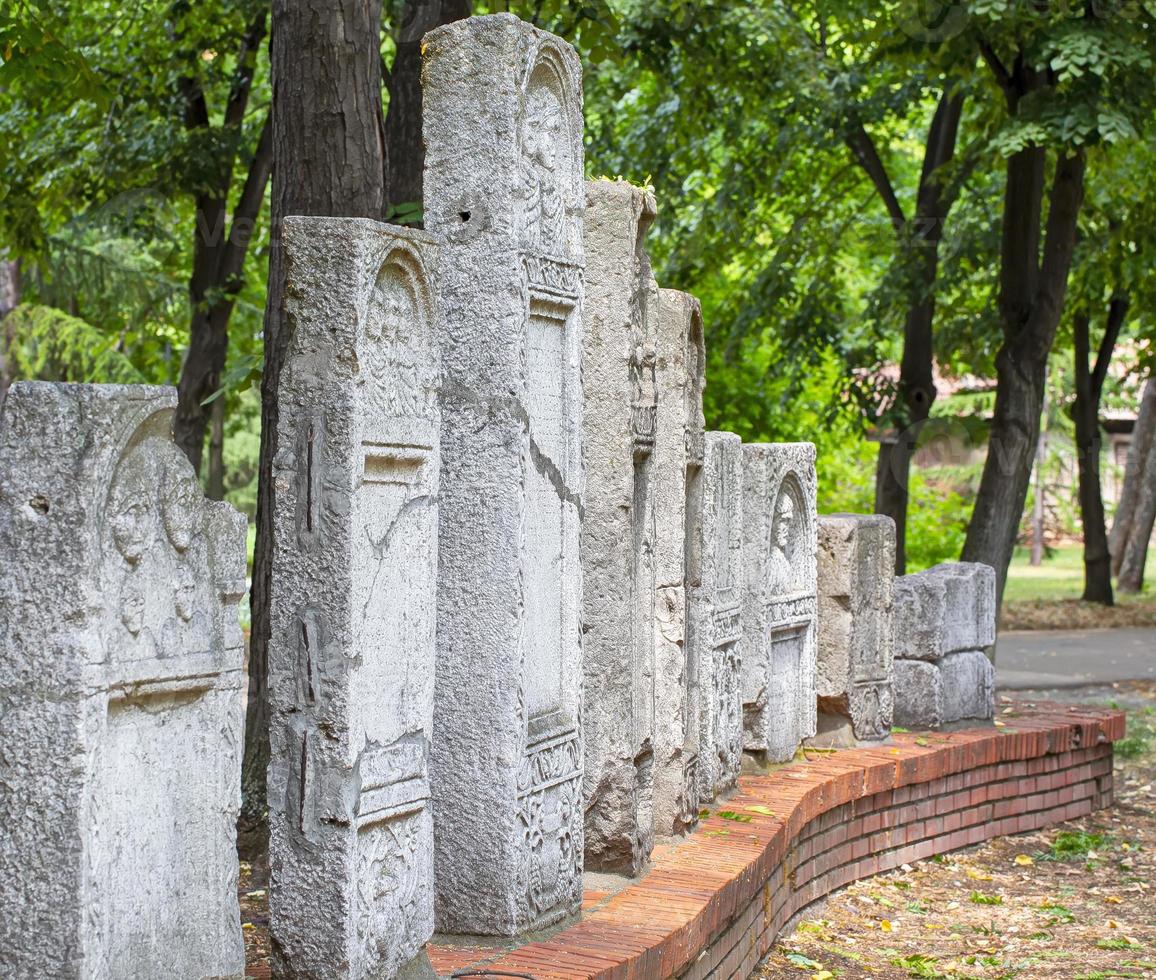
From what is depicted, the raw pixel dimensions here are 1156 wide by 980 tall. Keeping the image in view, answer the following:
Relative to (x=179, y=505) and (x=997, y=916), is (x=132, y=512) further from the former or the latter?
(x=997, y=916)

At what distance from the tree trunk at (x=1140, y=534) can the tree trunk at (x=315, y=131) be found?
19.6 m

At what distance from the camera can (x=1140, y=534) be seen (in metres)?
24.1

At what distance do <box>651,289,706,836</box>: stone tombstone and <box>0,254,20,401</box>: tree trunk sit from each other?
13.3m

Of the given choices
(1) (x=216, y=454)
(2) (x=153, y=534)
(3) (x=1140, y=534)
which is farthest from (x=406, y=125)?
(3) (x=1140, y=534)

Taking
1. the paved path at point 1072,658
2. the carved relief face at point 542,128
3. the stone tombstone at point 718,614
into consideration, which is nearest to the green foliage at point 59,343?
the paved path at point 1072,658

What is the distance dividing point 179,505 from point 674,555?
8.23 ft

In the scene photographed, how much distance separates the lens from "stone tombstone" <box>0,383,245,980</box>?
3.03 metres

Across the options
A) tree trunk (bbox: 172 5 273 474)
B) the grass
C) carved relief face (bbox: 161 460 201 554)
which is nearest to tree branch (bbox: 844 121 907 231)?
tree trunk (bbox: 172 5 273 474)

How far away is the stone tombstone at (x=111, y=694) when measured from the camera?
3.03 m

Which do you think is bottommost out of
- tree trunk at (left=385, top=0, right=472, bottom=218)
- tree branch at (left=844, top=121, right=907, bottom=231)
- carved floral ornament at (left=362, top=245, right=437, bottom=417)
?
carved floral ornament at (left=362, top=245, right=437, bottom=417)

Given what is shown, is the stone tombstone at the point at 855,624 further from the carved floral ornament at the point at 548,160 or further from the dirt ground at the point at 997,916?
the carved floral ornament at the point at 548,160

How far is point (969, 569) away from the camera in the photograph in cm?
889

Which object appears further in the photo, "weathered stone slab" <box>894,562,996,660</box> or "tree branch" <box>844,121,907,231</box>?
"tree branch" <box>844,121,907,231</box>

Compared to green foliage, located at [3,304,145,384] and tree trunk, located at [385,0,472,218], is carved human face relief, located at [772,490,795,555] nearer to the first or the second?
tree trunk, located at [385,0,472,218]
